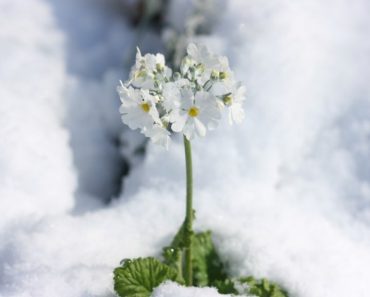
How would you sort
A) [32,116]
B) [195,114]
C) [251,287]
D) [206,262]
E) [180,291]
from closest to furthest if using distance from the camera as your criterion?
1. [195,114]
2. [180,291]
3. [251,287]
4. [206,262]
5. [32,116]

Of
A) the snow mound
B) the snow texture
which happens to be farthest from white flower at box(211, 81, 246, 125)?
the snow mound

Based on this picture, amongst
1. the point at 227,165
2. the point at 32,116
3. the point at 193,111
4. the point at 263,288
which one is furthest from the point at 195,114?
the point at 32,116

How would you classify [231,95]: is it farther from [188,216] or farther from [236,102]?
[188,216]

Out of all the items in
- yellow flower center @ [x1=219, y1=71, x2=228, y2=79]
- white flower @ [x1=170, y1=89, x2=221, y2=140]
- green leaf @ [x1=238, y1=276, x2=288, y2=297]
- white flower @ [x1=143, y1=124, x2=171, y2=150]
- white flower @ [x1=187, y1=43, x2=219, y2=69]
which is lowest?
green leaf @ [x1=238, y1=276, x2=288, y2=297]

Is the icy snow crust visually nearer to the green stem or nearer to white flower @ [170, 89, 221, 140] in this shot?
the green stem

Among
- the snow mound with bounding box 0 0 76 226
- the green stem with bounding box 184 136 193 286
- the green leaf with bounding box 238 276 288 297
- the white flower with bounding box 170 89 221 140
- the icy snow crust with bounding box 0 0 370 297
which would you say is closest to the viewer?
the white flower with bounding box 170 89 221 140

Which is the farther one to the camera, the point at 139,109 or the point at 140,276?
the point at 140,276
